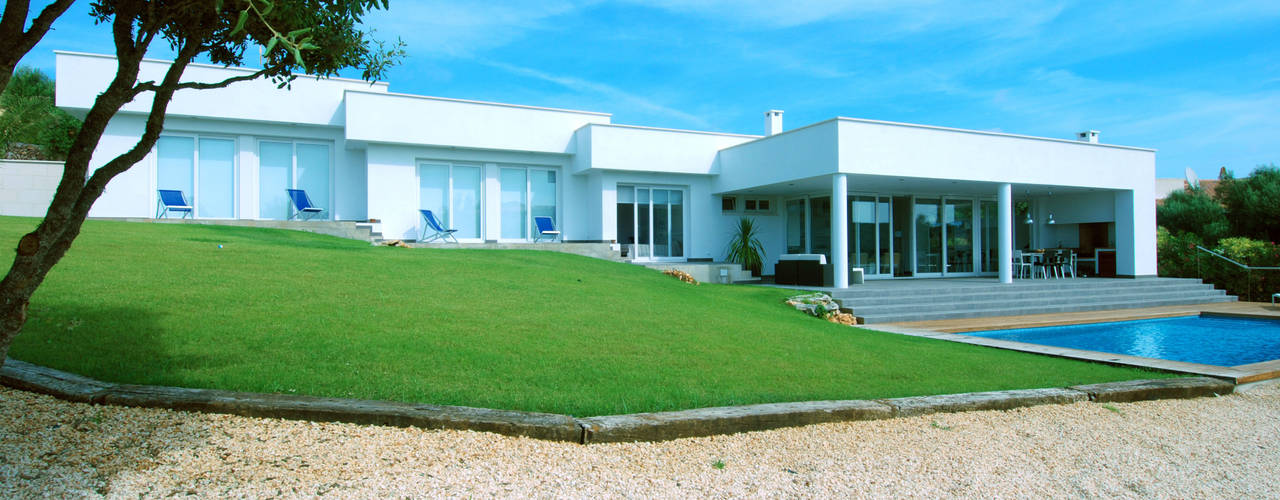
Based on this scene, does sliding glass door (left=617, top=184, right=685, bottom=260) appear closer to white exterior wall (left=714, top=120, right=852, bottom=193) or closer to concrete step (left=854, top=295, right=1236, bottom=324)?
white exterior wall (left=714, top=120, right=852, bottom=193)

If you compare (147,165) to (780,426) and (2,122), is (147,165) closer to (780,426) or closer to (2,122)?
(2,122)

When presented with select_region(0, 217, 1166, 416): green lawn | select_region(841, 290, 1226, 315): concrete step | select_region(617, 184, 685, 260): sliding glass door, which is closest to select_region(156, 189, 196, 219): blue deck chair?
select_region(0, 217, 1166, 416): green lawn

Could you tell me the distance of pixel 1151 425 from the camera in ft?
17.3

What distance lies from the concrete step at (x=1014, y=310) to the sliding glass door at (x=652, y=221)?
704 centimetres

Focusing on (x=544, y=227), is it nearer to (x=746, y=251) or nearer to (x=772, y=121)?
(x=746, y=251)

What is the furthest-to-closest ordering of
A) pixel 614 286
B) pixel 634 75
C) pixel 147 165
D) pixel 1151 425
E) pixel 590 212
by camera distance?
pixel 634 75 → pixel 590 212 → pixel 147 165 → pixel 614 286 → pixel 1151 425

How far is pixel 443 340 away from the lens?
6160 mm

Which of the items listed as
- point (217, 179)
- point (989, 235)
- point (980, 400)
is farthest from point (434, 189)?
point (989, 235)

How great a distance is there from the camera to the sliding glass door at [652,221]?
1852 centimetres

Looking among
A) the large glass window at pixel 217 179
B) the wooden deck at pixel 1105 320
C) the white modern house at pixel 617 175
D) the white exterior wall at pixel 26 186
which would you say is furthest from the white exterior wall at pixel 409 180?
the wooden deck at pixel 1105 320

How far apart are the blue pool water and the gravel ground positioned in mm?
5803

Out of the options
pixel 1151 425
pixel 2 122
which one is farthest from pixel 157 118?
pixel 2 122

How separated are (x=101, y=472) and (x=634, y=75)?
73.9 feet

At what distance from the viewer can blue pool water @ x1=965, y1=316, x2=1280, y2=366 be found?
9664mm
